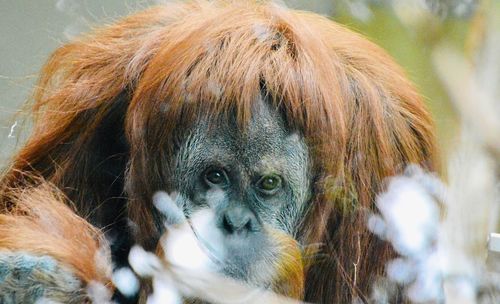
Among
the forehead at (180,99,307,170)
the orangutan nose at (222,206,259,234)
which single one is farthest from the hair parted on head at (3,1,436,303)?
the orangutan nose at (222,206,259,234)

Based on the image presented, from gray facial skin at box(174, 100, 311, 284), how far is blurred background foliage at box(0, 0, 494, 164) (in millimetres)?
230

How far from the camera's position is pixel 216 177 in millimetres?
1484

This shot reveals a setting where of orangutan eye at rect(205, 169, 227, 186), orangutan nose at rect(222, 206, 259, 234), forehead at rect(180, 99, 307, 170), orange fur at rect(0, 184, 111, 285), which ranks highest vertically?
forehead at rect(180, 99, 307, 170)

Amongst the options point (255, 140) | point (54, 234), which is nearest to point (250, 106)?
point (255, 140)

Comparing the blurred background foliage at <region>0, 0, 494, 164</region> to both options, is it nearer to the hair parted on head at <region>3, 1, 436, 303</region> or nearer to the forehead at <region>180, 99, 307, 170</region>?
the hair parted on head at <region>3, 1, 436, 303</region>

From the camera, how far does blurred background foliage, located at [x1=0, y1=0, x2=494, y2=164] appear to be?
1.38 m

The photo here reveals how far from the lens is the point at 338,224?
1562mm

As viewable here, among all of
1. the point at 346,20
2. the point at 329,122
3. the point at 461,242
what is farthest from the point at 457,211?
the point at 346,20

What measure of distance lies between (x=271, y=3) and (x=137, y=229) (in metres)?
0.50

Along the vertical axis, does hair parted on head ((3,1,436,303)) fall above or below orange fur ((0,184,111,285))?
above

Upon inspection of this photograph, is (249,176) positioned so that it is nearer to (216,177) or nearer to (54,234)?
(216,177)

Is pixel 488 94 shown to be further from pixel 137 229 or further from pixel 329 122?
pixel 137 229

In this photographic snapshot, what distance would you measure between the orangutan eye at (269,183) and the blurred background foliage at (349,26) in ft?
0.97

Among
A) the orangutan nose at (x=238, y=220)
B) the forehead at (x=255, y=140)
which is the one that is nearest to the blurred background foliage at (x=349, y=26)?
the forehead at (x=255, y=140)
